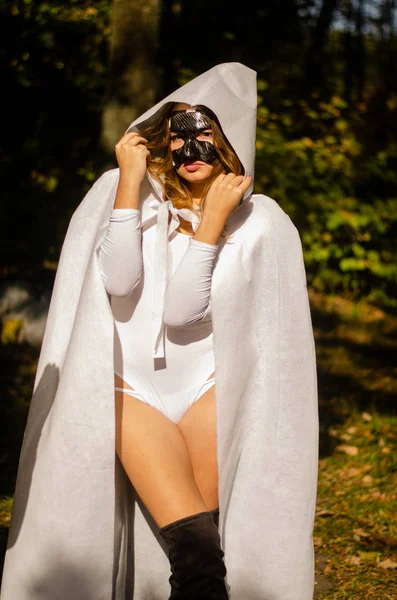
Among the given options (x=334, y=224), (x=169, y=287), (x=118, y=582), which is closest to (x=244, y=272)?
(x=169, y=287)

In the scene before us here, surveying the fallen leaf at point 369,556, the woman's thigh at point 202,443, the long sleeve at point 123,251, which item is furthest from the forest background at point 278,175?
the long sleeve at point 123,251

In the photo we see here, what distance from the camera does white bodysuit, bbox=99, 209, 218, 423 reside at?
8.68ft

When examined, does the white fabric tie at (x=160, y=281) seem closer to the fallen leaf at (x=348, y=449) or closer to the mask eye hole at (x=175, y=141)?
the mask eye hole at (x=175, y=141)

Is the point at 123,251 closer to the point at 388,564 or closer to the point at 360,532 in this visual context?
the point at 388,564

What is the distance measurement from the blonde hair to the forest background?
1.82 meters

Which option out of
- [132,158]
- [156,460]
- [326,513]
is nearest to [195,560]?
[156,460]

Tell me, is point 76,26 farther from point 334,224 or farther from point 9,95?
point 334,224

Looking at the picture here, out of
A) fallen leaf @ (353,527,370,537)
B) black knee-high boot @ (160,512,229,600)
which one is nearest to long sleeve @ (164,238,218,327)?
black knee-high boot @ (160,512,229,600)

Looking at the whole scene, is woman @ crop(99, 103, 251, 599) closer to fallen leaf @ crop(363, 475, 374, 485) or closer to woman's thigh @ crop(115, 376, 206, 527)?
woman's thigh @ crop(115, 376, 206, 527)

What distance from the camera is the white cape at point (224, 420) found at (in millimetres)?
2666

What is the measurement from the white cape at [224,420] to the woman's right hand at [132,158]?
0.43 feet

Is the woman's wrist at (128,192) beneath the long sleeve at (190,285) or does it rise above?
above

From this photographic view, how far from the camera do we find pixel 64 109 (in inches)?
299

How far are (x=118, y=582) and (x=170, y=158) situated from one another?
158cm
